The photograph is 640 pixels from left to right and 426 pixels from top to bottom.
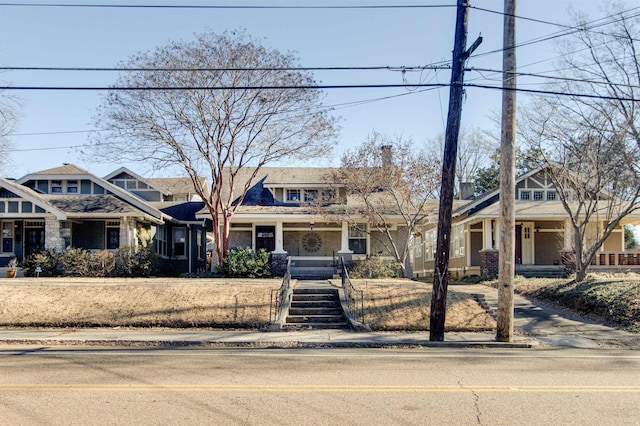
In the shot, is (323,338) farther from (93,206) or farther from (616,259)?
(616,259)

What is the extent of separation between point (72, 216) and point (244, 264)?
29.5ft

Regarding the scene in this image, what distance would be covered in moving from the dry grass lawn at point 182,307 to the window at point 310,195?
36.4 ft

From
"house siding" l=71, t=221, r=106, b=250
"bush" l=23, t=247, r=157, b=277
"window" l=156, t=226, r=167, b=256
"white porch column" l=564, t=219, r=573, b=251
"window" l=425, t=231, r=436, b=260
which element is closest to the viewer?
"bush" l=23, t=247, r=157, b=277

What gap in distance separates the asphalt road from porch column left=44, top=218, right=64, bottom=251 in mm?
17369

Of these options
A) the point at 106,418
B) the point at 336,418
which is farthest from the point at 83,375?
the point at 336,418

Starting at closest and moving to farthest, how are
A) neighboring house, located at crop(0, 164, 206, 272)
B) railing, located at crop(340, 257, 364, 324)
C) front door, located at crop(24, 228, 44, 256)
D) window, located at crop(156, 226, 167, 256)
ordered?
railing, located at crop(340, 257, 364, 324)
neighboring house, located at crop(0, 164, 206, 272)
front door, located at crop(24, 228, 44, 256)
window, located at crop(156, 226, 167, 256)

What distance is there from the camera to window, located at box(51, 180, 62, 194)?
32156 mm

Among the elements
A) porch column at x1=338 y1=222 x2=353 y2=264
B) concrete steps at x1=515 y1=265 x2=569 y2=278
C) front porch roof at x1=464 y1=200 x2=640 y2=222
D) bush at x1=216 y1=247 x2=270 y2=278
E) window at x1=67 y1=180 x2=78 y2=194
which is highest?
window at x1=67 y1=180 x2=78 y2=194

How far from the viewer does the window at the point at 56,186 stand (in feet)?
105

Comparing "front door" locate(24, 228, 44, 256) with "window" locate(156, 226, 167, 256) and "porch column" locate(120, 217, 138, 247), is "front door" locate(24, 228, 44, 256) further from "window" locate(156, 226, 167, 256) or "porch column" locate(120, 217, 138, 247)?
"window" locate(156, 226, 167, 256)

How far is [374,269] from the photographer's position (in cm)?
2723

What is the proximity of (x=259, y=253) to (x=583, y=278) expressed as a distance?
13638 millimetres

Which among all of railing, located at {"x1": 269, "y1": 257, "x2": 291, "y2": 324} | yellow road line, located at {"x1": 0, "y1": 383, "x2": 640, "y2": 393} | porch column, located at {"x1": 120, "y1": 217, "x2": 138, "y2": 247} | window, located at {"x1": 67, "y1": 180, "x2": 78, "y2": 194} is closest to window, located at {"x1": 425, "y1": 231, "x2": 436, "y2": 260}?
porch column, located at {"x1": 120, "y1": 217, "x2": 138, "y2": 247}

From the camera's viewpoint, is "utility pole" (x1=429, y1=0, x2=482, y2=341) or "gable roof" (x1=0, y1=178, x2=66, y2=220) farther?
"gable roof" (x1=0, y1=178, x2=66, y2=220)
